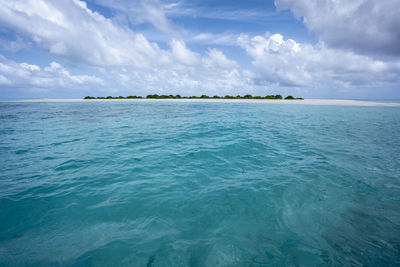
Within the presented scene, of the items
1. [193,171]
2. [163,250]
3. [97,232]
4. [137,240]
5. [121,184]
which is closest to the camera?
[163,250]

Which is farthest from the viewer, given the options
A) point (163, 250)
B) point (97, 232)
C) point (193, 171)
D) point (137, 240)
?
point (193, 171)

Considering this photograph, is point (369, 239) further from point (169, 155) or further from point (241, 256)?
point (169, 155)

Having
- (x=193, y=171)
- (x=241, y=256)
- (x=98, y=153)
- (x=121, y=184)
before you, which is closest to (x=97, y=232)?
(x=121, y=184)

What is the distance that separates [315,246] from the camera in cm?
290

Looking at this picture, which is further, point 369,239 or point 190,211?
point 190,211

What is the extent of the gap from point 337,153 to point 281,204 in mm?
5290

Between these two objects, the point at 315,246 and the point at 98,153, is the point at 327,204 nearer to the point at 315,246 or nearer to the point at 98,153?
the point at 315,246

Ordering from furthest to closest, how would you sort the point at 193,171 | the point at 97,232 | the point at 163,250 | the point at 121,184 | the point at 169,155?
the point at 169,155 → the point at 193,171 → the point at 121,184 → the point at 97,232 → the point at 163,250

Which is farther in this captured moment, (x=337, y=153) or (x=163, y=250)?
(x=337, y=153)

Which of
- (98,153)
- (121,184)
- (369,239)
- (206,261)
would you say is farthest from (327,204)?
(98,153)

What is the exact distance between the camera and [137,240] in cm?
303

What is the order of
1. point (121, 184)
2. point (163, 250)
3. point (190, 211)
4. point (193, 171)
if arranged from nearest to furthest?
point (163, 250), point (190, 211), point (121, 184), point (193, 171)

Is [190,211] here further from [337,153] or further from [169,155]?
[337,153]

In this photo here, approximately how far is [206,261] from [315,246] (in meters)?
1.91
